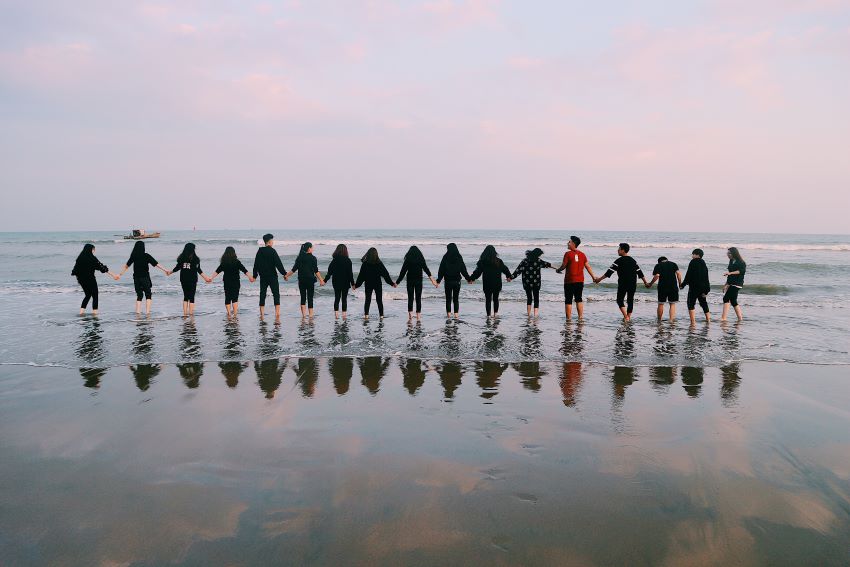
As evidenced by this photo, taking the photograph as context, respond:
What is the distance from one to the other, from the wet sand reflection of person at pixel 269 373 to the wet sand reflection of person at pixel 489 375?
9.51 feet

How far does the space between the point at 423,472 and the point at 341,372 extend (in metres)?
3.67

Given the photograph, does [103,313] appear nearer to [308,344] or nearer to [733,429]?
[308,344]

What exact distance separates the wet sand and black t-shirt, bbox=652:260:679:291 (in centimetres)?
651

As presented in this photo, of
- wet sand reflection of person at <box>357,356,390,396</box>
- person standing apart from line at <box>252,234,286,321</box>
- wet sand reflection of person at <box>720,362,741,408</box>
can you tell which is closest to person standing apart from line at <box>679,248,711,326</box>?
wet sand reflection of person at <box>720,362,741,408</box>

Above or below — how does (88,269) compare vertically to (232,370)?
above

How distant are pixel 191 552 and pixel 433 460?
202 centimetres

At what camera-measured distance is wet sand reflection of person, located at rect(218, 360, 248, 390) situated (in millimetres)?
6841

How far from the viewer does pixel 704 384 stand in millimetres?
6781

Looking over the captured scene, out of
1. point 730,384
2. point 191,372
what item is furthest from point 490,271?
point 191,372

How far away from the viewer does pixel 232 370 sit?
7.54 m

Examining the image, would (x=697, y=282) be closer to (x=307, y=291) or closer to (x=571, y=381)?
(x=571, y=381)

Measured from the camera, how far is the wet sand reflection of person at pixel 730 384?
599 cm

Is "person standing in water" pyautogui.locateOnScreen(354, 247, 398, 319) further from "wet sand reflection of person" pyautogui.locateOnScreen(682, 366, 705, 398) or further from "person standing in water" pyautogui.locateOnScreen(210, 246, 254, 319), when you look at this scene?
"wet sand reflection of person" pyautogui.locateOnScreen(682, 366, 705, 398)

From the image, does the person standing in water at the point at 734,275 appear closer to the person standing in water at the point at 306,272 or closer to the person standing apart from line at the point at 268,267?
the person standing in water at the point at 306,272
